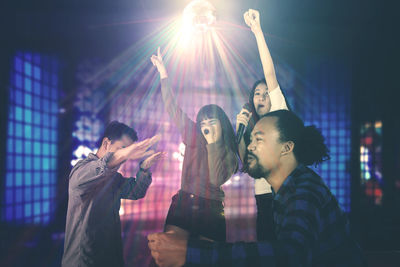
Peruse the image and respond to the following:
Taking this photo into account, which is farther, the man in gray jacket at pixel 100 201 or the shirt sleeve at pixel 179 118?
the shirt sleeve at pixel 179 118

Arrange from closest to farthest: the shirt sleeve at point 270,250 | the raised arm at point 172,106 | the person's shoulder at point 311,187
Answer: the shirt sleeve at point 270,250 < the person's shoulder at point 311,187 < the raised arm at point 172,106

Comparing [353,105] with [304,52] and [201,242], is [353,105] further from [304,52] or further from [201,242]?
[201,242]

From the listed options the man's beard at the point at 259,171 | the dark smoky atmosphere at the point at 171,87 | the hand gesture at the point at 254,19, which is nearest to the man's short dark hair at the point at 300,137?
the man's beard at the point at 259,171

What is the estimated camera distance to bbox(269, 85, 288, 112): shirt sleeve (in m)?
2.04

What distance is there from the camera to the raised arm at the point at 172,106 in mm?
2125

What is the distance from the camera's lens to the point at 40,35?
14.0ft

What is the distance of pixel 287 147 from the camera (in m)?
1.35

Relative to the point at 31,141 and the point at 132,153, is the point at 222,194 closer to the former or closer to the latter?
the point at 132,153

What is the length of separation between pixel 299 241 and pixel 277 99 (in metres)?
1.32

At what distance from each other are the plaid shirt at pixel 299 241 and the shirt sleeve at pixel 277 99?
2.99ft

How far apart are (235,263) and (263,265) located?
0.10 meters

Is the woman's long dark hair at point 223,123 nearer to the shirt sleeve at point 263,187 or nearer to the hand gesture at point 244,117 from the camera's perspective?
the hand gesture at point 244,117

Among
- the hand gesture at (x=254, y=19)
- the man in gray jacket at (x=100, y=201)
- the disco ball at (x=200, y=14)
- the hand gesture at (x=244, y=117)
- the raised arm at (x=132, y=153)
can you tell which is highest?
the disco ball at (x=200, y=14)

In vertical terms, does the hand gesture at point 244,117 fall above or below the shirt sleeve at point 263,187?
above
